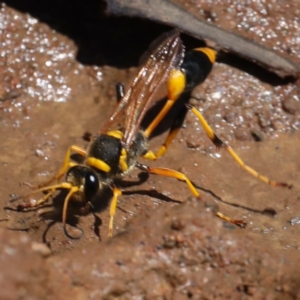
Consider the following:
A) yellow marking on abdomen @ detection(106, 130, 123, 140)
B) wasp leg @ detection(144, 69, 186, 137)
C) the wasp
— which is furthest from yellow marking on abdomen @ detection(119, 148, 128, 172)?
wasp leg @ detection(144, 69, 186, 137)

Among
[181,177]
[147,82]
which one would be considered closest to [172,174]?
[181,177]

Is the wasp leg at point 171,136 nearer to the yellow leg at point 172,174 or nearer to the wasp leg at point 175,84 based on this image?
the wasp leg at point 175,84

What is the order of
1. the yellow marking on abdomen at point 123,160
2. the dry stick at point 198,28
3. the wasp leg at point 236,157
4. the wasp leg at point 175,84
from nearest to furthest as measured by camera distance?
the yellow marking on abdomen at point 123,160 < the wasp leg at point 236,157 < the wasp leg at point 175,84 < the dry stick at point 198,28

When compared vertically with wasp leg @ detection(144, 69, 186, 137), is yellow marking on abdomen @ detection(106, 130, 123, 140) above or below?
below

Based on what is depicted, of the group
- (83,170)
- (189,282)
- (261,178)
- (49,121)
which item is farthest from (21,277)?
(49,121)

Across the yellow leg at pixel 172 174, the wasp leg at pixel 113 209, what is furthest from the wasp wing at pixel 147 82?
the wasp leg at pixel 113 209

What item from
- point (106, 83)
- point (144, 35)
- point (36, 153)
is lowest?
point (36, 153)

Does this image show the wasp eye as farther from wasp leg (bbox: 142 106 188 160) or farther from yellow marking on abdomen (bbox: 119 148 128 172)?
wasp leg (bbox: 142 106 188 160)

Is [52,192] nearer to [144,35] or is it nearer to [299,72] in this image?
[144,35]
